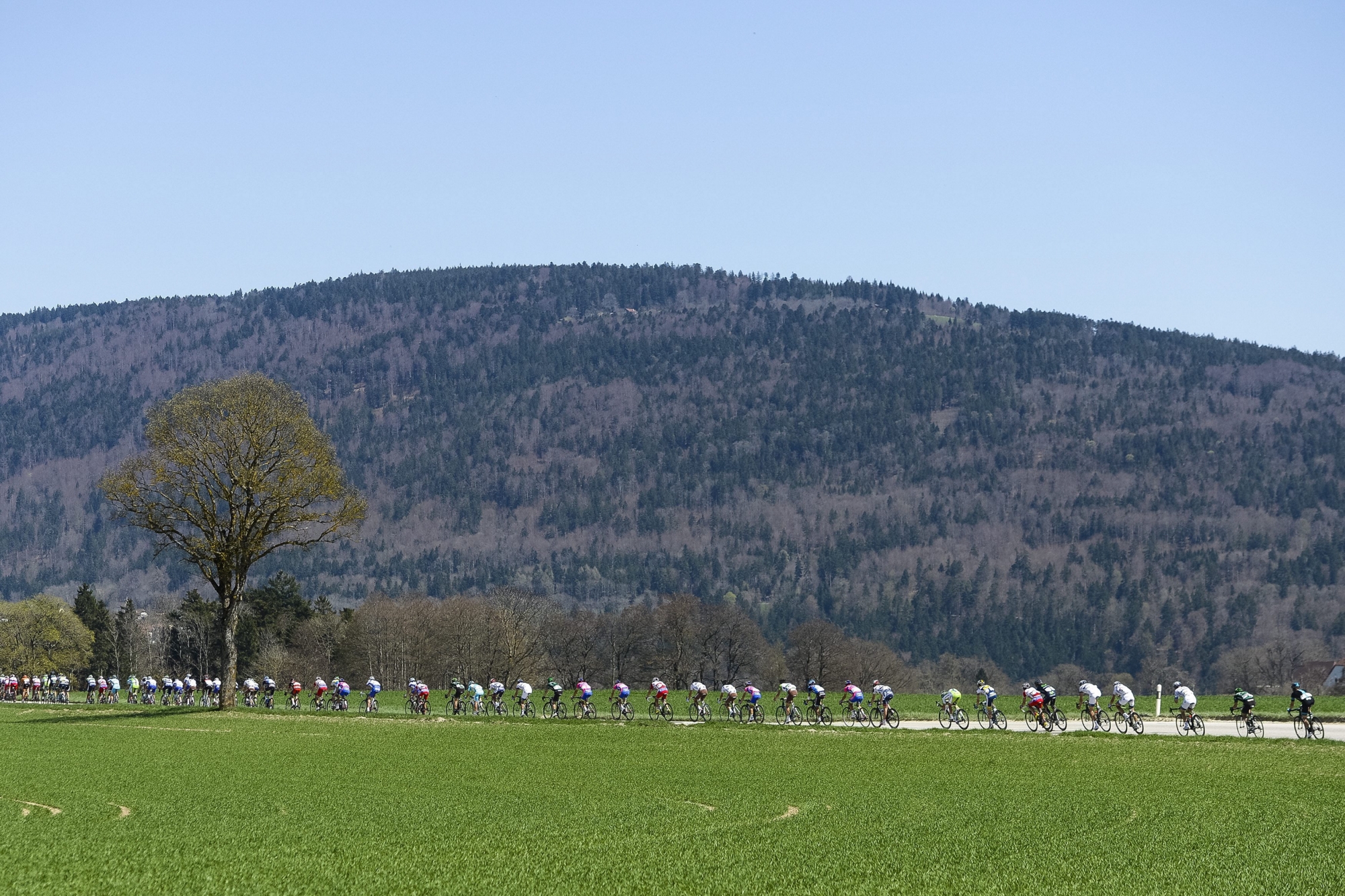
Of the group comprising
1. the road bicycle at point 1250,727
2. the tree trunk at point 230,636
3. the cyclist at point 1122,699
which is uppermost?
the tree trunk at point 230,636

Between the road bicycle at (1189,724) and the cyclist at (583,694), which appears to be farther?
the cyclist at (583,694)

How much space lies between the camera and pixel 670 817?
28500mm

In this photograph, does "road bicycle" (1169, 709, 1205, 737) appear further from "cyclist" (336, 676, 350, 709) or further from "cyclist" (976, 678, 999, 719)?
"cyclist" (336, 676, 350, 709)

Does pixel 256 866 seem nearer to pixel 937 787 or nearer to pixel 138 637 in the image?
pixel 937 787

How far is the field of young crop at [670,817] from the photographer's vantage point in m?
21.6

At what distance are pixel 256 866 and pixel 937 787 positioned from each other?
56.3 feet

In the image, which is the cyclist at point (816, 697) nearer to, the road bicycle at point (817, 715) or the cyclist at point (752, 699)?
the road bicycle at point (817, 715)

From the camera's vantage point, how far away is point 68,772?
3738 centimetres

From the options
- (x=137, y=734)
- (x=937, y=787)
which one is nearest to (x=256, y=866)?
(x=937, y=787)

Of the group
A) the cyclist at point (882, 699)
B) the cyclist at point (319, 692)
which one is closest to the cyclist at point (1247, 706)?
the cyclist at point (882, 699)

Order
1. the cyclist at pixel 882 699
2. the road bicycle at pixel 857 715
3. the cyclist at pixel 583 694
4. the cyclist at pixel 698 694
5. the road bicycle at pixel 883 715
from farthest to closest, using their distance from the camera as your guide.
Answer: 1. the cyclist at pixel 698 694
2. the cyclist at pixel 583 694
3. the road bicycle at pixel 857 715
4. the road bicycle at pixel 883 715
5. the cyclist at pixel 882 699

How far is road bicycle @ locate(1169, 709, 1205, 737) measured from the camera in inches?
2235

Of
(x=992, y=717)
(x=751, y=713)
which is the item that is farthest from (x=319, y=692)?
(x=992, y=717)

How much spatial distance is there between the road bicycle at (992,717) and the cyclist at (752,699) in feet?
30.6
